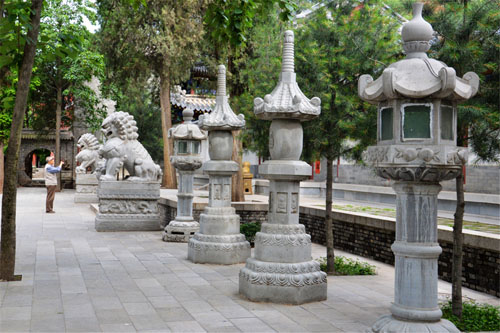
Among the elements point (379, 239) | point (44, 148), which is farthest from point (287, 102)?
point (44, 148)

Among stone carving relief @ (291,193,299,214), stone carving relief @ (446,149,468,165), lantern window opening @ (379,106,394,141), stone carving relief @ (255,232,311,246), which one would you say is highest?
lantern window opening @ (379,106,394,141)

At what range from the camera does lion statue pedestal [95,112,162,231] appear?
12.4 metres

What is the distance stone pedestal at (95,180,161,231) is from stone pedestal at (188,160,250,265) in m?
4.29

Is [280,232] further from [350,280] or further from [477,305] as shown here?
[477,305]

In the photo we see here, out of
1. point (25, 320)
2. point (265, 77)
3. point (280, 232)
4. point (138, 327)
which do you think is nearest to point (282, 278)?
point (280, 232)

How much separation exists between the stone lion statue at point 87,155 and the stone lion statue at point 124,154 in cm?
830

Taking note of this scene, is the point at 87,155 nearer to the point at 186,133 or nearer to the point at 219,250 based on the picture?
the point at 186,133

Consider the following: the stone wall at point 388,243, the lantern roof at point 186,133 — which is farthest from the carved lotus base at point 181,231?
the stone wall at point 388,243

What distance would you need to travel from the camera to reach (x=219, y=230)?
27.5 feet

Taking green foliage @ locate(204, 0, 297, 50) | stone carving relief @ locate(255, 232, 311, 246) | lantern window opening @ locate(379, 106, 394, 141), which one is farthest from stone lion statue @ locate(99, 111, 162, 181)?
lantern window opening @ locate(379, 106, 394, 141)

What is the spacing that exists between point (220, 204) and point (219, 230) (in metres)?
0.43

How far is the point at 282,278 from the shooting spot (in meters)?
5.96

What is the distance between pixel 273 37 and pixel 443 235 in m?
8.24

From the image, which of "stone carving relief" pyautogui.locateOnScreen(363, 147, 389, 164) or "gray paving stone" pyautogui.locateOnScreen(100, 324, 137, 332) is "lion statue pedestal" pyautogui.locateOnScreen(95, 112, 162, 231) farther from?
"stone carving relief" pyautogui.locateOnScreen(363, 147, 389, 164)
